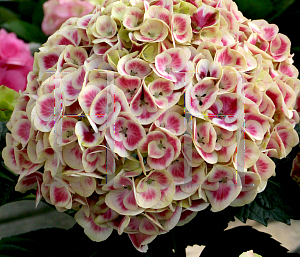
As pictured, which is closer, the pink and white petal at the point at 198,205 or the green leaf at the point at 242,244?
the pink and white petal at the point at 198,205

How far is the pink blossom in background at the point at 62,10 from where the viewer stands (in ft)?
2.49

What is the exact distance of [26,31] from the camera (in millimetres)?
1006

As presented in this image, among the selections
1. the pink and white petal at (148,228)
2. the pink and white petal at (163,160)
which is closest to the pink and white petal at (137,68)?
the pink and white petal at (163,160)

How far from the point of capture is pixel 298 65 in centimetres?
92

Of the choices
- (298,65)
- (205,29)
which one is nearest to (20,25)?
(205,29)

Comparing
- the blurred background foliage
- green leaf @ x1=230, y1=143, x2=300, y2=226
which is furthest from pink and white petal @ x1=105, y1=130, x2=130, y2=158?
the blurred background foliage

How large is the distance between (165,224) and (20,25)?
84 cm

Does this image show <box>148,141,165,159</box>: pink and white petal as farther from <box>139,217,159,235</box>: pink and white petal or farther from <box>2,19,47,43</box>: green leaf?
<box>2,19,47,43</box>: green leaf

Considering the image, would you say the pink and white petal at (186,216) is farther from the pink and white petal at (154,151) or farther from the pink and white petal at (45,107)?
the pink and white petal at (45,107)

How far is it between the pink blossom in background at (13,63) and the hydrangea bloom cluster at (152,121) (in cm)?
27

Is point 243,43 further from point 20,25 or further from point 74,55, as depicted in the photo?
point 20,25

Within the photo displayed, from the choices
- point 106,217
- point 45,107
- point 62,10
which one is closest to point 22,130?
point 45,107

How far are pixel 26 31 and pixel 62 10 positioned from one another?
0.97 ft

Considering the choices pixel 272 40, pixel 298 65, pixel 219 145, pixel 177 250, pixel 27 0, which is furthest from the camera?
pixel 27 0
